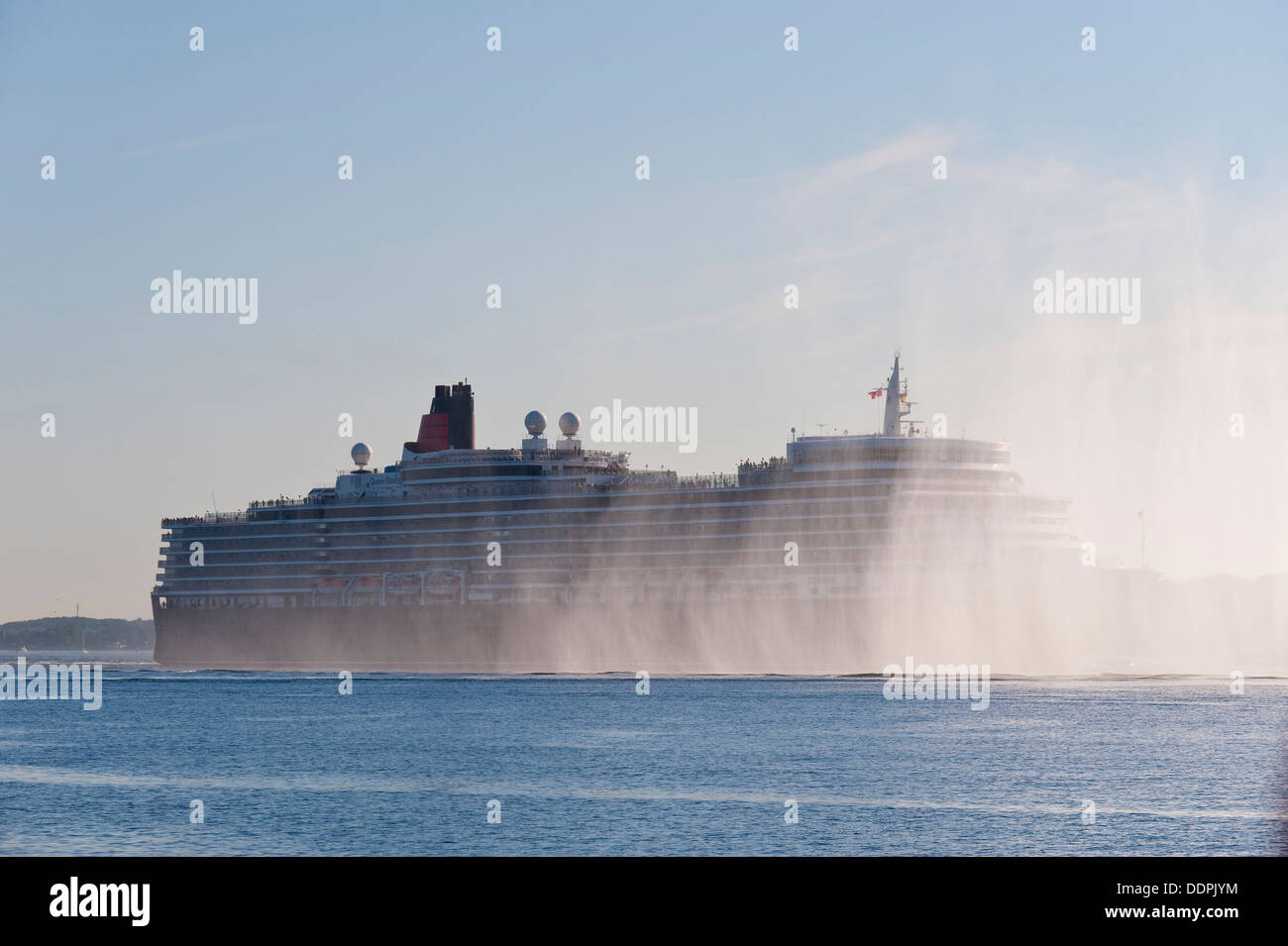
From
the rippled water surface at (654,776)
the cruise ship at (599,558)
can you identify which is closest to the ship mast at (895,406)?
the cruise ship at (599,558)

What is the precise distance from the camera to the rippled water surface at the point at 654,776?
34.8 meters

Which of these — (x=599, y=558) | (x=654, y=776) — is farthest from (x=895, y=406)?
(x=654, y=776)

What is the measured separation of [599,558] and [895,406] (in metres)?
24.5

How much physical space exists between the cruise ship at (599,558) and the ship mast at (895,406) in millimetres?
137

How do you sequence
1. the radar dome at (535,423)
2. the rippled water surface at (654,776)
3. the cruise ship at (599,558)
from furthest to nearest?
the radar dome at (535,423)
the cruise ship at (599,558)
the rippled water surface at (654,776)

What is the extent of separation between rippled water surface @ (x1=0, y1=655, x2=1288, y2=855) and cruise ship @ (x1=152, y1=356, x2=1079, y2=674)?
10.5m

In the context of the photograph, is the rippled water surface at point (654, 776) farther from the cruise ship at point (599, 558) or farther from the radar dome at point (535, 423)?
the radar dome at point (535, 423)

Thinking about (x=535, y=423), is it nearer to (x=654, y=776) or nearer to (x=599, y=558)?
(x=599, y=558)

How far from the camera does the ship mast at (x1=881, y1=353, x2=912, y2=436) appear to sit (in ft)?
329

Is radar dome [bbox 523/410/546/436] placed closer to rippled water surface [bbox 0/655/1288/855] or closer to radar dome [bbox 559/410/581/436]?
radar dome [bbox 559/410/581/436]

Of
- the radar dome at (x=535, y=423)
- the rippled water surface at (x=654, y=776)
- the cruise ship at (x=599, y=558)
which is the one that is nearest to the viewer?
the rippled water surface at (x=654, y=776)

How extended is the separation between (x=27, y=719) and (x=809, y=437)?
52.4 metres
